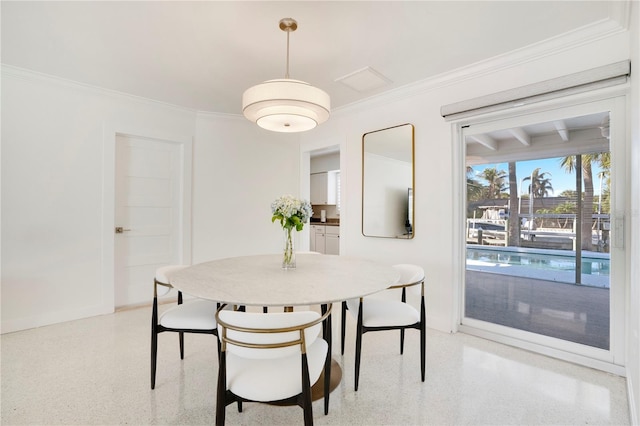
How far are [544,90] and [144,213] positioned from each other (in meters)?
4.13

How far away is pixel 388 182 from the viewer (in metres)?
3.44

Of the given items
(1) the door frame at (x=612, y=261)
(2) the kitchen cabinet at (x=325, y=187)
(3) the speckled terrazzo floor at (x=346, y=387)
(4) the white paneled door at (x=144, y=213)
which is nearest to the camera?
(3) the speckled terrazzo floor at (x=346, y=387)

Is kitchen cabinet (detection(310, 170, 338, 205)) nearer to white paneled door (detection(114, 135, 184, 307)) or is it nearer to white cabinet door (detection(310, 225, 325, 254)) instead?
white cabinet door (detection(310, 225, 325, 254))

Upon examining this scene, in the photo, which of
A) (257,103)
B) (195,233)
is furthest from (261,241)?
(257,103)

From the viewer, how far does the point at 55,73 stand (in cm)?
292

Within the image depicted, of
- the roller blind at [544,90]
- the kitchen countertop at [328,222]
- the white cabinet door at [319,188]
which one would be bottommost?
the kitchen countertop at [328,222]

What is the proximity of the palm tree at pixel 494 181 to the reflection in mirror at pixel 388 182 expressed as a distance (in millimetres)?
684

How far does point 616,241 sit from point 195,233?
409 centimetres

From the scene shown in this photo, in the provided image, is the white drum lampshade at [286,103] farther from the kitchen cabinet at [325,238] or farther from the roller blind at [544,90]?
the kitchen cabinet at [325,238]

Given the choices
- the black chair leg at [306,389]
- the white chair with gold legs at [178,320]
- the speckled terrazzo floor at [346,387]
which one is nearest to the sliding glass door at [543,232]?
the speckled terrazzo floor at [346,387]

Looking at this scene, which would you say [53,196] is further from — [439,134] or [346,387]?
[439,134]

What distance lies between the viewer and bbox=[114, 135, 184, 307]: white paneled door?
353 centimetres

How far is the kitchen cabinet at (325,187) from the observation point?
21.0 ft

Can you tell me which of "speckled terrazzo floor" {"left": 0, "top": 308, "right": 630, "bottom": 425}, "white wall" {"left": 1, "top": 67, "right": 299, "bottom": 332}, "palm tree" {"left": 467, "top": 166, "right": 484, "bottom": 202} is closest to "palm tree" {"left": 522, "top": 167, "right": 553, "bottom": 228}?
"palm tree" {"left": 467, "top": 166, "right": 484, "bottom": 202}
